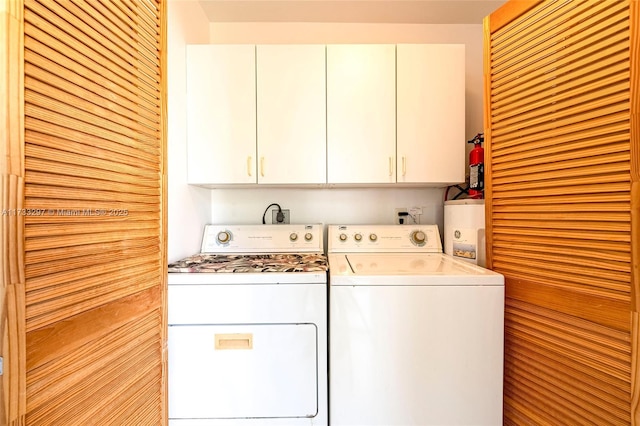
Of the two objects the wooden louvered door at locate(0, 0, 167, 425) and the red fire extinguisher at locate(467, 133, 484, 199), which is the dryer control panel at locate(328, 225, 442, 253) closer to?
the red fire extinguisher at locate(467, 133, 484, 199)

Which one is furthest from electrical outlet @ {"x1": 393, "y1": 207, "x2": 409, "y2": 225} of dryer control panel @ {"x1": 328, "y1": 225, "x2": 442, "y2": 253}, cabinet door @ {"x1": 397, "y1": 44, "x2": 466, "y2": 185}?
cabinet door @ {"x1": 397, "y1": 44, "x2": 466, "y2": 185}

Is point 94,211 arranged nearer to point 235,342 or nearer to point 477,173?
point 235,342

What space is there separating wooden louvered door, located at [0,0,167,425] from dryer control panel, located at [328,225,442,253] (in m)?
1.03

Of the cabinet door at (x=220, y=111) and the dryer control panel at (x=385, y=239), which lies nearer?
the cabinet door at (x=220, y=111)

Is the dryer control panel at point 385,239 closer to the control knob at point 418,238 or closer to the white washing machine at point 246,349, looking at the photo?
the control knob at point 418,238

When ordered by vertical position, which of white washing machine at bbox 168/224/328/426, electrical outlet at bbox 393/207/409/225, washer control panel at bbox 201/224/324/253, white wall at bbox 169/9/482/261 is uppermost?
white wall at bbox 169/9/482/261

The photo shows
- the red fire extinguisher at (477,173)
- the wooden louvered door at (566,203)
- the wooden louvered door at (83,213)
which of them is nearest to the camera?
the wooden louvered door at (83,213)

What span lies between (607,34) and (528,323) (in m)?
1.04

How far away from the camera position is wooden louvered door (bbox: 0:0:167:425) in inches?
20.6

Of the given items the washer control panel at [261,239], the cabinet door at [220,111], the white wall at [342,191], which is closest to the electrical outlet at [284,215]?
the white wall at [342,191]

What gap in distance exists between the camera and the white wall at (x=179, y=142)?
1.33 metres

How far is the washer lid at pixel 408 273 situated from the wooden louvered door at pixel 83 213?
0.72 m

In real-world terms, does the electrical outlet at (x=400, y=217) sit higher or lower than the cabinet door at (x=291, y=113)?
lower

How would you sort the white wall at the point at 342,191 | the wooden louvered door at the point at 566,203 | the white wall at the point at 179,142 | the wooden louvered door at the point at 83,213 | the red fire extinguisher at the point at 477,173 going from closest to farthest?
the wooden louvered door at the point at 83,213, the wooden louvered door at the point at 566,203, the white wall at the point at 179,142, the red fire extinguisher at the point at 477,173, the white wall at the point at 342,191
